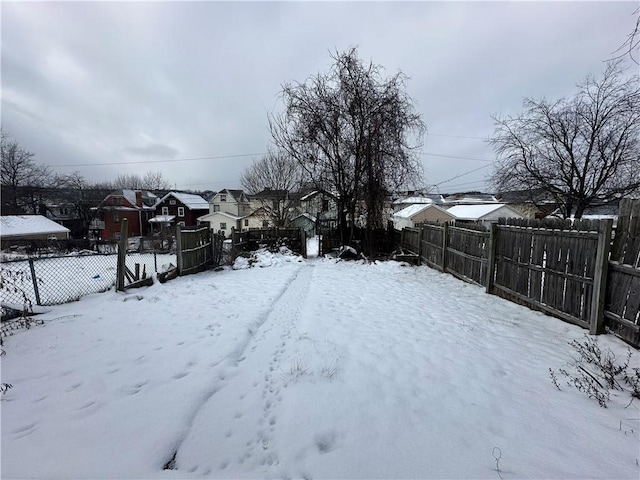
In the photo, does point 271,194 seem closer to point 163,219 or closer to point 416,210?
point 416,210

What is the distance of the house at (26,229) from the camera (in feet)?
78.5

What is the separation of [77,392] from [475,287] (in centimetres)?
780

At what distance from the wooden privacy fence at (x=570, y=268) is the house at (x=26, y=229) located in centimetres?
3270

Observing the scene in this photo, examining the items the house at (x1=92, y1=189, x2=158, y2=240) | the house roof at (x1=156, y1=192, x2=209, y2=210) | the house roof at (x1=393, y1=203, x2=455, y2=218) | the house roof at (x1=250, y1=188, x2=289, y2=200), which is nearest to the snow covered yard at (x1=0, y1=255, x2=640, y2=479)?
the house roof at (x1=250, y1=188, x2=289, y2=200)

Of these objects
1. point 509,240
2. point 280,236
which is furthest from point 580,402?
point 280,236

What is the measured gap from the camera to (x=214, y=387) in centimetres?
282

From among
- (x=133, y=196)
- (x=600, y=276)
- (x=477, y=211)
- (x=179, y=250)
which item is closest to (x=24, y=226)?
(x=133, y=196)

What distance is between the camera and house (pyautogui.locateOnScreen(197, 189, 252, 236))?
137 ft

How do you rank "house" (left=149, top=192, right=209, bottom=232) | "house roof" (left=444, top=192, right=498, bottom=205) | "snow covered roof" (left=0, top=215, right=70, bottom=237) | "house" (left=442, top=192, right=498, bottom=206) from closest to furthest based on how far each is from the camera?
"snow covered roof" (left=0, top=215, right=70, bottom=237) < "house" (left=149, top=192, right=209, bottom=232) < "house" (left=442, top=192, right=498, bottom=206) < "house roof" (left=444, top=192, right=498, bottom=205)

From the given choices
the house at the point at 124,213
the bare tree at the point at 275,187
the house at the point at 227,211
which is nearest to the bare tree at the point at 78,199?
the house at the point at 124,213

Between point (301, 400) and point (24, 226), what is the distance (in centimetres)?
3620

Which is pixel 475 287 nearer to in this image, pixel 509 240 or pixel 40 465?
pixel 509 240

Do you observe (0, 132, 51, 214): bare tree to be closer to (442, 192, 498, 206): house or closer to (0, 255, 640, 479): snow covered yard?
(0, 255, 640, 479): snow covered yard

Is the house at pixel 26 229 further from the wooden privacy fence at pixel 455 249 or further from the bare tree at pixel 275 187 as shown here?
the wooden privacy fence at pixel 455 249
